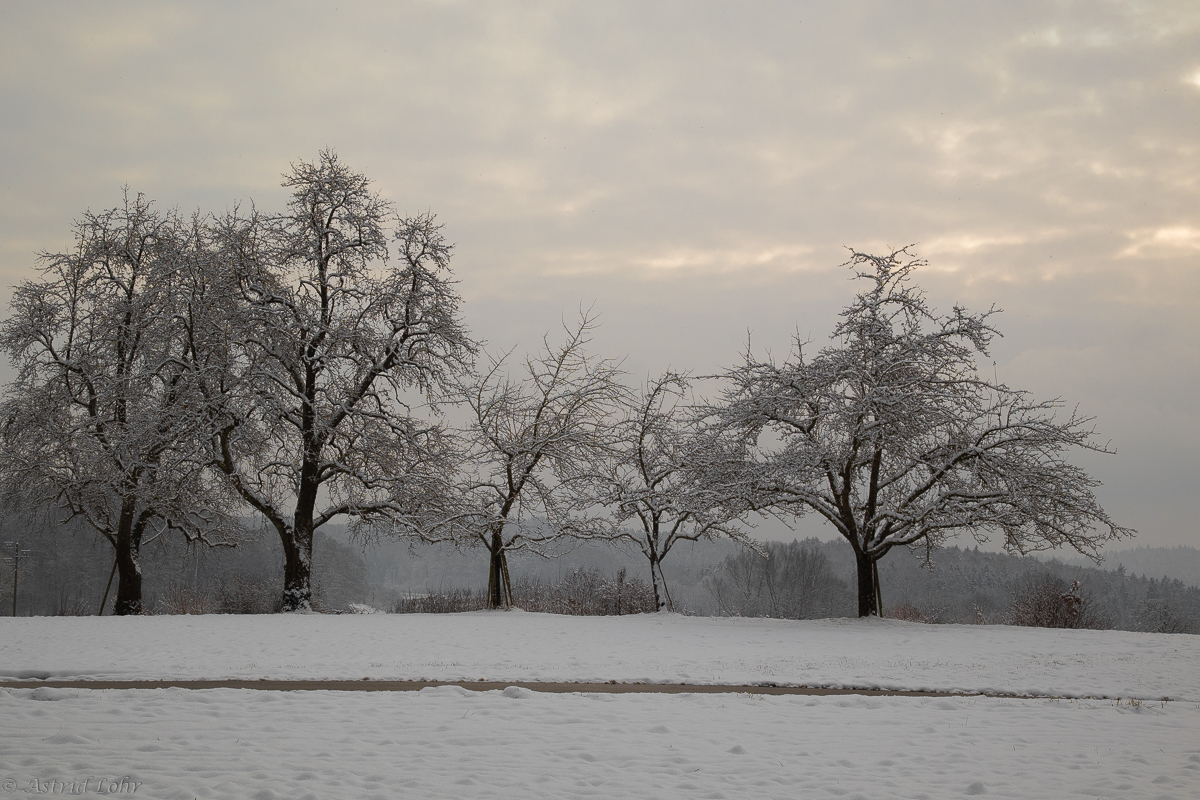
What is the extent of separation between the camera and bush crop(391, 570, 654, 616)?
73.7 ft

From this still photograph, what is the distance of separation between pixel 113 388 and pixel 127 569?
20.0 feet

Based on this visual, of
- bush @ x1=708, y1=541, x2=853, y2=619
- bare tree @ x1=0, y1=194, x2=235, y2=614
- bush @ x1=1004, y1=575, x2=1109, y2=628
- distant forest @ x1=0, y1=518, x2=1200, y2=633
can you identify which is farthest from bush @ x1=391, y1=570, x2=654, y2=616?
bush @ x1=708, y1=541, x2=853, y2=619

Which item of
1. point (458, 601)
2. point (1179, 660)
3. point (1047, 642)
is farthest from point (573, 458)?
point (1179, 660)

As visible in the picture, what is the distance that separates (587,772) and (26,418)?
21764 mm

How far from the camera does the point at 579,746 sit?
7102 millimetres

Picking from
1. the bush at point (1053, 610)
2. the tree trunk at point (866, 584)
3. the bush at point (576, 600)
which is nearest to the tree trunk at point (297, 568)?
the bush at point (576, 600)

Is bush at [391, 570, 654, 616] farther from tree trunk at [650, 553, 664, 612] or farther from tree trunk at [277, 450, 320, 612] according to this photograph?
tree trunk at [277, 450, 320, 612]

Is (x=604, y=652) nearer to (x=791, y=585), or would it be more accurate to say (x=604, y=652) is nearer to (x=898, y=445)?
(x=898, y=445)

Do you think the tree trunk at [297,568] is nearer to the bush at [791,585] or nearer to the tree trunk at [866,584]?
the tree trunk at [866,584]

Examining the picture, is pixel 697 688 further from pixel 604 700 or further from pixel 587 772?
pixel 587 772

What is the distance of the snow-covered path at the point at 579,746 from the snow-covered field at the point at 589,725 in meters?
0.03

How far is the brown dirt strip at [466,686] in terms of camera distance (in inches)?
374

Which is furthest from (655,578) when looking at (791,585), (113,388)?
(791,585)

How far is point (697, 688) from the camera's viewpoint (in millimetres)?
10133
